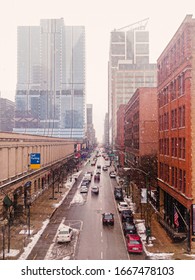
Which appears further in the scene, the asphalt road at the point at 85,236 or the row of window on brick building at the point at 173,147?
the row of window on brick building at the point at 173,147

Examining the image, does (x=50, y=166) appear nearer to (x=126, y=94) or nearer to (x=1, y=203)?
(x=1, y=203)

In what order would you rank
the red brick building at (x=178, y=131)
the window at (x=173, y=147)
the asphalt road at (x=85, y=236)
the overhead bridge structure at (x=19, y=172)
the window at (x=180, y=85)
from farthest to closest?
the overhead bridge structure at (x=19, y=172) < the window at (x=173, y=147) < the window at (x=180, y=85) < the red brick building at (x=178, y=131) < the asphalt road at (x=85, y=236)

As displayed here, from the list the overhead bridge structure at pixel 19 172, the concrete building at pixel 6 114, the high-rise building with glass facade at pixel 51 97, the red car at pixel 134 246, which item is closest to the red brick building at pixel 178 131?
the red car at pixel 134 246

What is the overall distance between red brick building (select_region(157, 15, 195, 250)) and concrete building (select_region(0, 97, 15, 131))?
455ft

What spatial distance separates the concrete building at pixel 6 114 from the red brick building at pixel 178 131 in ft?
455

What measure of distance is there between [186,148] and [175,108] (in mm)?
5449

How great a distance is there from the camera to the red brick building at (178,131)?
2570cm

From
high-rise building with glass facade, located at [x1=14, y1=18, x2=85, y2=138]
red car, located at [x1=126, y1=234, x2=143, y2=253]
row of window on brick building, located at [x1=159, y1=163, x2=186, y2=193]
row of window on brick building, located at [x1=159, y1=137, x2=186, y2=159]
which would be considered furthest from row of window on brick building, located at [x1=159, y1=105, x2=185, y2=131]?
high-rise building with glass facade, located at [x1=14, y1=18, x2=85, y2=138]

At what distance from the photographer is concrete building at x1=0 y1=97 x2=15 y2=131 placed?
168 m

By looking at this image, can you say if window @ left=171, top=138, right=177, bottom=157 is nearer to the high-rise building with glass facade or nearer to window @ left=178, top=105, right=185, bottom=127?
window @ left=178, top=105, right=185, bottom=127

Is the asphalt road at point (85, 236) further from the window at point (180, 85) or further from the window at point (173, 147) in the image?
the window at point (180, 85)

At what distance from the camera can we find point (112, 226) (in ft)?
105

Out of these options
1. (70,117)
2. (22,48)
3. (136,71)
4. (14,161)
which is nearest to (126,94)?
(136,71)

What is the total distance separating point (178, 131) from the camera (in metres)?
29.3
